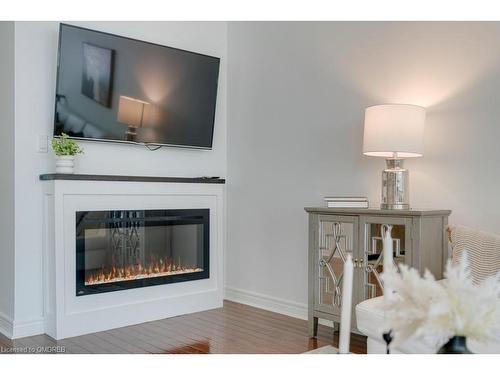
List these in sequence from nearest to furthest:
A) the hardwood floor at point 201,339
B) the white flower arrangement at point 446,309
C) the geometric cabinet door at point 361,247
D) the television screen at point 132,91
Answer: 1. the white flower arrangement at point 446,309
2. the geometric cabinet door at point 361,247
3. the hardwood floor at point 201,339
4. the television screen at point 132,91

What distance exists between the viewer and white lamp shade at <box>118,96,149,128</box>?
3.64 m

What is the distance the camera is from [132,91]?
3.68 meters

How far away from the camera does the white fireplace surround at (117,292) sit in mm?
3236

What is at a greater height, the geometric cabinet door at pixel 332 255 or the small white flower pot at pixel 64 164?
the small white flower pot at pixel 64 164

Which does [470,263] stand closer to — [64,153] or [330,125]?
[330,125]

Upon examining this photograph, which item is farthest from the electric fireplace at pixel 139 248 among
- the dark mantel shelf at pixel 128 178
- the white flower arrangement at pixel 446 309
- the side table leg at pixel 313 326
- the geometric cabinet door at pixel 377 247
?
the white flower arrangement at pixel 446 309

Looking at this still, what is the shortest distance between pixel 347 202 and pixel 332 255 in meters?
0.34

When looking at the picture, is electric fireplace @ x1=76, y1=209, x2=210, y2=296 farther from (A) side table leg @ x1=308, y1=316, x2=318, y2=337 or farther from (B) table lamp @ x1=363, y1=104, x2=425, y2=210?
(B) table lamp @ x1=363, y1=104, x2=425, y2=210

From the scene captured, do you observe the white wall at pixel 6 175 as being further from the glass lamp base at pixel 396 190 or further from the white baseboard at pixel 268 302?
the glass lamp base at pixel 396 190

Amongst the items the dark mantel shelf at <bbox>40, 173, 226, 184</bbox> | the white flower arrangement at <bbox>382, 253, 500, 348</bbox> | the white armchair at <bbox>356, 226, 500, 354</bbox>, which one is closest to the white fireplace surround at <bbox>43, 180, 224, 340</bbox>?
the dark mantel shelf at <bbox>40, 173, 226, 184</bbox>

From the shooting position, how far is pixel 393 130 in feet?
9.21

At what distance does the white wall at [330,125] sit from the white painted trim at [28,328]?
1.57 metres
